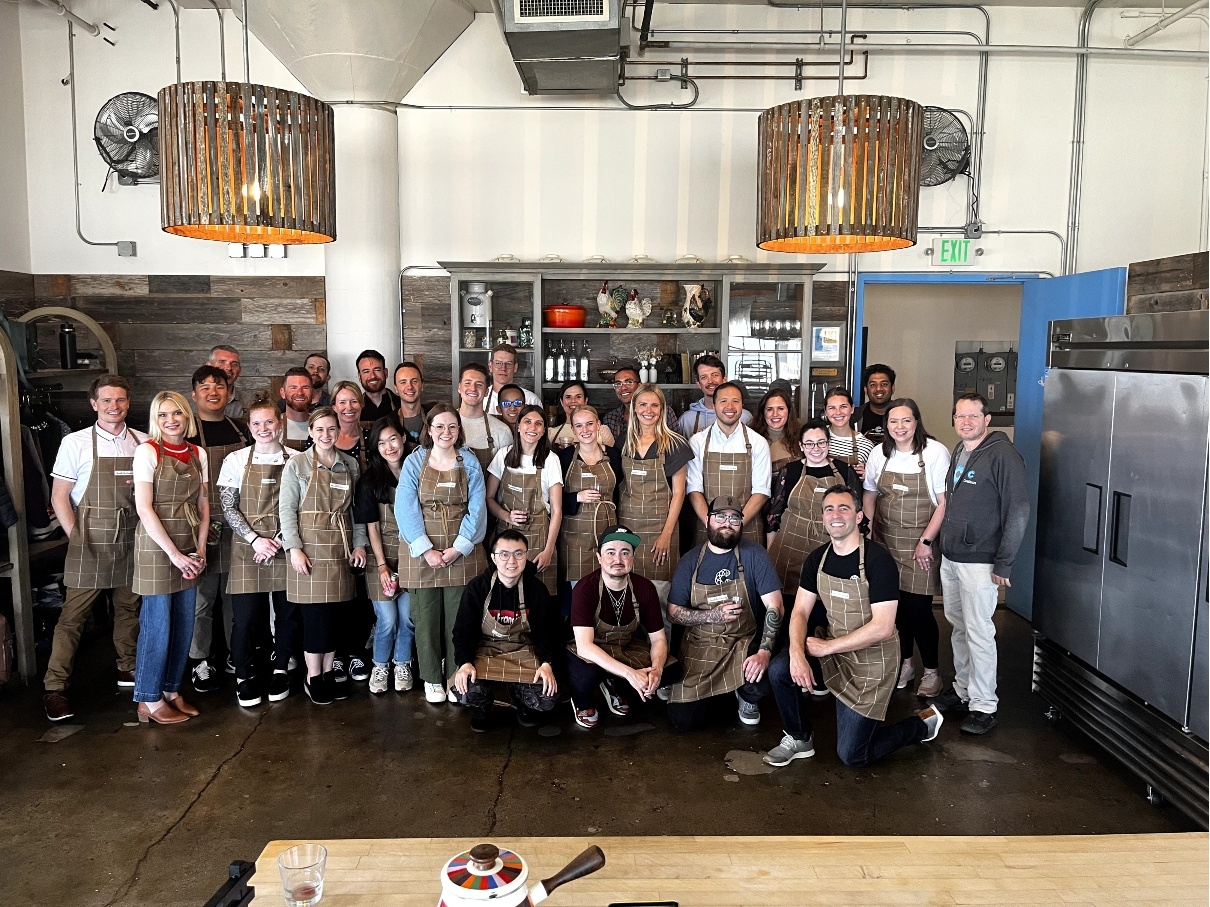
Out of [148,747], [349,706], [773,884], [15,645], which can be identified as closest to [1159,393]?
[773,884]

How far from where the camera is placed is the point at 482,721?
3.82m

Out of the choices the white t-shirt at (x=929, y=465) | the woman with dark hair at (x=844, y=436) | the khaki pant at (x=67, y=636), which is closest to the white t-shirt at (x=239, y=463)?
the khaki pant at (x=67, y=636)

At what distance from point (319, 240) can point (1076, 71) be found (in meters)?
5.22

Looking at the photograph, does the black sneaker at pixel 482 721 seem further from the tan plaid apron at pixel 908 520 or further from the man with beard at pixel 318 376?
the man with beard at pixel 318 376

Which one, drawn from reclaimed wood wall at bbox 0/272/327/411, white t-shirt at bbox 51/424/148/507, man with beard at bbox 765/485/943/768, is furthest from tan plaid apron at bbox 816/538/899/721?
reclaimed wood wall at bbox 0/272/327/411

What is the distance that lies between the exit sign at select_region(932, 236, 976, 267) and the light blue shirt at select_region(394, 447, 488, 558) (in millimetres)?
3795

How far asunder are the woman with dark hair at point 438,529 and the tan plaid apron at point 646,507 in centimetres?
71

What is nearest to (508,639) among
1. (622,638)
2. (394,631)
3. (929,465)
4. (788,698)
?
(622,638)

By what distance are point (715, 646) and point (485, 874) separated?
103 inches

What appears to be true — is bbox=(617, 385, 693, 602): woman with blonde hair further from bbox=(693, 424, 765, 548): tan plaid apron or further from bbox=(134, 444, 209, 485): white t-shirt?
bbox=(134, 444, 209, 485): white t-shirt

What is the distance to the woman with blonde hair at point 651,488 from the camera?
429 centimetres

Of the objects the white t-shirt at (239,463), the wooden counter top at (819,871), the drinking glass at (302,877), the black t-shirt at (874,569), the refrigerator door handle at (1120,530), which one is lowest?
the wooden counter top at (819,871)

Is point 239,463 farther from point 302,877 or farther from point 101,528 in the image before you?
point 302,877

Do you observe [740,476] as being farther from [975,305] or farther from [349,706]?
[975,305]
